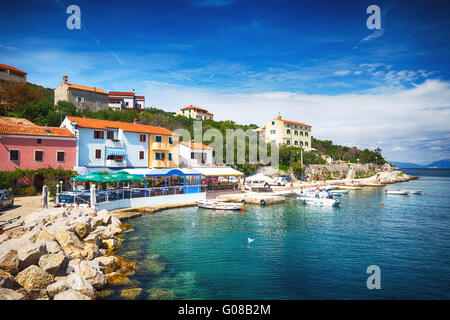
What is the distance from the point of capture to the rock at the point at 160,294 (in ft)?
34.1

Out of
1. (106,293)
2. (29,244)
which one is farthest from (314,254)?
(29,244)

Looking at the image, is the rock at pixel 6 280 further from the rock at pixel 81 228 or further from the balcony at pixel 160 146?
the balcony at pixel 160 146

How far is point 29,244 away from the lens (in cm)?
1127

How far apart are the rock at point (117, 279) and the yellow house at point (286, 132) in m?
67.9

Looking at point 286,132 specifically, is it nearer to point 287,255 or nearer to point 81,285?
point 287,255

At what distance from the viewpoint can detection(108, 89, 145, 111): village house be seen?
87.0 meters

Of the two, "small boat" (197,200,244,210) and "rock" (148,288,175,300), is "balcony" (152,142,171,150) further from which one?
"rock" (148,288,175,300)

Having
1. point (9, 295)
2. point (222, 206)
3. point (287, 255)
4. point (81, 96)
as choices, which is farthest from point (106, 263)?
point (81, 96)

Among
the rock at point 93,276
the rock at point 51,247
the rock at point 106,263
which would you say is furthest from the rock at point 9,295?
the rock at point 106,263

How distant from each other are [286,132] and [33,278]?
73693 millimetres

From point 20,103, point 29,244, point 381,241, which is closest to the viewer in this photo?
point 29,244
